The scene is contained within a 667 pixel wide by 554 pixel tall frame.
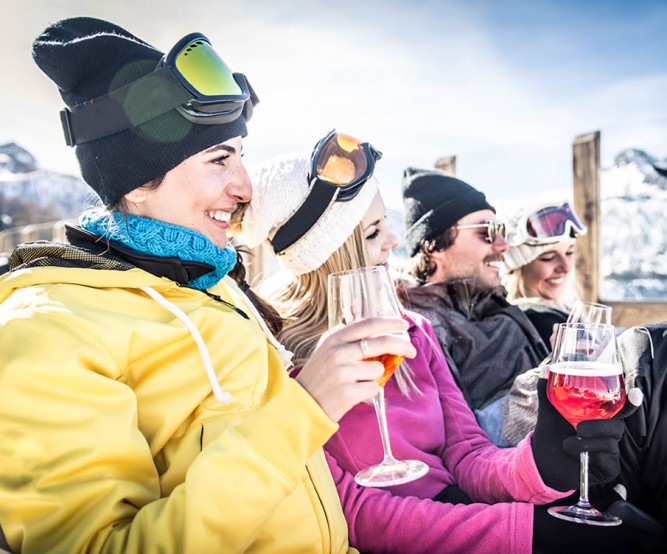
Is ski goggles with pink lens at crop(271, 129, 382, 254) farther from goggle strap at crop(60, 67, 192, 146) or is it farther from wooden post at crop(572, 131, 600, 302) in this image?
wooden post at crop(572, 131, 600, 302)

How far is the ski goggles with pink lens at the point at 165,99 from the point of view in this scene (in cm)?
180

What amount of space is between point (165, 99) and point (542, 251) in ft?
11.2

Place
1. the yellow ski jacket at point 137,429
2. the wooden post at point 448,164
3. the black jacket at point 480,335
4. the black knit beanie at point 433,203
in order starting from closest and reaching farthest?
the yellow ski jacket at point 137,429 < the black jacket at point 480,335 < the black knit beanie at point 433,203 < the wooden post at point 448,164

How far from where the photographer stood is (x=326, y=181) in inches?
106

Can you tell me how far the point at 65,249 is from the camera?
1.63m

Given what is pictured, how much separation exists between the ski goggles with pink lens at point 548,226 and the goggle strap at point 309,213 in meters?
2.28

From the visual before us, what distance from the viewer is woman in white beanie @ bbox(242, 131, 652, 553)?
1837 mm

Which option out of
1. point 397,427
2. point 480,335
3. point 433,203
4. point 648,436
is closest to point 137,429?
point 397,427

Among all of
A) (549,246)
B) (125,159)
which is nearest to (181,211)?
(125,159)

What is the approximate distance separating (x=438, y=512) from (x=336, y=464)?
38cm

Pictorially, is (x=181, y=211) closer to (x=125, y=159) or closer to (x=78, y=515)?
(x=125, y=159)

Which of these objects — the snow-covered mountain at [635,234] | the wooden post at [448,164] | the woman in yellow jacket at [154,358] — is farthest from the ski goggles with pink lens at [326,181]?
the snow-covered mountain at [635,234]

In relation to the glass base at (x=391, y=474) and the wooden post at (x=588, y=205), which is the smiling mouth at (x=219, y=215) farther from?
the wooden post at (x=588, y=205)

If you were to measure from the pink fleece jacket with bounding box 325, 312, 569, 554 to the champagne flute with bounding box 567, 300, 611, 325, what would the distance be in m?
0.45
